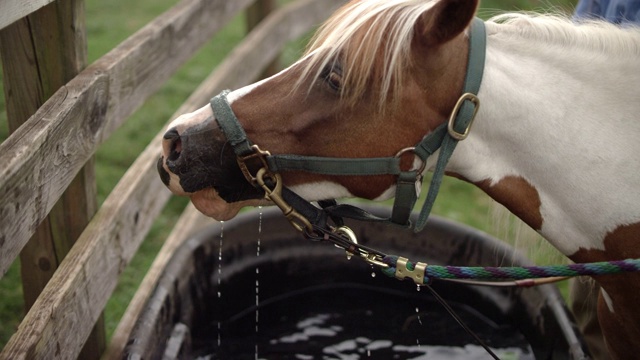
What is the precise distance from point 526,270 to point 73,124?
4.39ft

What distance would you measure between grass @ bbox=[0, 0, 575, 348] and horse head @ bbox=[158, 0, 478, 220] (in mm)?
582

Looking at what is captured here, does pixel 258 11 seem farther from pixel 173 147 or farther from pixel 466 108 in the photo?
pixel 466 108

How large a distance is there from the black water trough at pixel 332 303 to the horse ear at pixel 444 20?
3.67 feet

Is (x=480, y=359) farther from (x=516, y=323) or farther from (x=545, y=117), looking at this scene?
(x=545, y=117)

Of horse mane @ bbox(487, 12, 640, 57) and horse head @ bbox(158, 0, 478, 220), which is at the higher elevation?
horse mane @ bbox(487, 12, 640, 57)

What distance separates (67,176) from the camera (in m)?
2.04

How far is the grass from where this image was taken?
3.18 m

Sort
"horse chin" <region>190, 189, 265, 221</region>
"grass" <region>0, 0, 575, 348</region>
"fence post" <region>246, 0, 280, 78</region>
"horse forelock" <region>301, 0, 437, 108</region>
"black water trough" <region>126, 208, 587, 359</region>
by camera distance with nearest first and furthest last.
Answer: "horse forelock" <region>301, 0, 437, 108</region> < "horse chin" <region>190, 189, 265, 221</region> < "black water trough" <region>126, 208, 587, 359</region> < "grass" <region>0, 0, 575, 348</region> < "fence post" <region>246, 0, 280, 78</region>

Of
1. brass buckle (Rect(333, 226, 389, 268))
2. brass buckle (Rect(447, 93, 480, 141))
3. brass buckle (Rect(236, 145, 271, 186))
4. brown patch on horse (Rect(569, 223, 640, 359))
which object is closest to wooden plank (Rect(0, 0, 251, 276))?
brass buckle (Rect(236, 145, 271, 186))

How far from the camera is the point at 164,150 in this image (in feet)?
6.15

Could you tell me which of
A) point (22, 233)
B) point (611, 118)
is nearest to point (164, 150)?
point (22, 233)

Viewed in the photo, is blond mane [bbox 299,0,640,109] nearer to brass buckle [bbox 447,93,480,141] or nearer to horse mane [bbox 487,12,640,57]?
horse mane [bbox 487,12,640,57]

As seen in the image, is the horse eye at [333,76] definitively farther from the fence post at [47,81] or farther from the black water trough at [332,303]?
the black water trough at [332,303]

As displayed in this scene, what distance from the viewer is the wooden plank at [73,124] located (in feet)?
5.42
